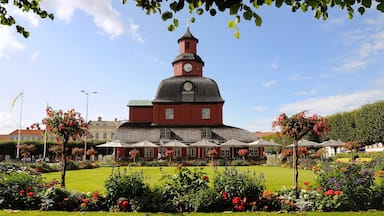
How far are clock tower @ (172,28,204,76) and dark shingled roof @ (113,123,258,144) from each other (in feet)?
28.7

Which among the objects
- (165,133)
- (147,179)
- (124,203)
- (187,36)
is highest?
(187,36)

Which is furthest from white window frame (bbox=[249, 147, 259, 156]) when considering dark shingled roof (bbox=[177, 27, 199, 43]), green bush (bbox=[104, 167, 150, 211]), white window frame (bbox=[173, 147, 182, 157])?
green bush (bbox=[104, 167, 150, 211])

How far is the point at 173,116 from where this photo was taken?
40.6 m

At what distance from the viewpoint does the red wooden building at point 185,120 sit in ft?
119

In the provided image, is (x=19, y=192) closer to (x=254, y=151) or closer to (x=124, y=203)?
(x=124, y=203)

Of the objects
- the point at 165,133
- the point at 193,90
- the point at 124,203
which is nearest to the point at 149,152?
the point at 165,133

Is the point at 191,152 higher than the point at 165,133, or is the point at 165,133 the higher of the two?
the point at 165,133

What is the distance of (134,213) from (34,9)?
4.99 meters

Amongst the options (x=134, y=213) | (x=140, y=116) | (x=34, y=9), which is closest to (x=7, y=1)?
(x=34, y=9)

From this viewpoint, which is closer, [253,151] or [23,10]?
[23,10]

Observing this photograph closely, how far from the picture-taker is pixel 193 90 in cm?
4088

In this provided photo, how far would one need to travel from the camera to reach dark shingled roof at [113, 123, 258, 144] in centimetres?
3669

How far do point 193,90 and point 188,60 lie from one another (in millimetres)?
4934

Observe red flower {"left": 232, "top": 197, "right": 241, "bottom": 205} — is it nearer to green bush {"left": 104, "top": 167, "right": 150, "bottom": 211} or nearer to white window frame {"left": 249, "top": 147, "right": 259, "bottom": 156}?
green bush {"left": 104, "top": 167, "right": 150, "bottom": 211}
